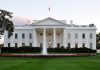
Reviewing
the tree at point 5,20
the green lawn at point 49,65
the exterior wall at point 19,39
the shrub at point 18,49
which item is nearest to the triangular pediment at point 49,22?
the exterior wall at point 19,39

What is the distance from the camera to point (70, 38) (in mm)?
84062

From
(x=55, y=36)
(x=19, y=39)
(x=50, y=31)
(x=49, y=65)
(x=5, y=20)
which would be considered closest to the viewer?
(x=49, y=65)

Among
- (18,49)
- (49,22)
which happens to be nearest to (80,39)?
(49,22)

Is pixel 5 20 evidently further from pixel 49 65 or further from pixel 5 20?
pixel 49 65

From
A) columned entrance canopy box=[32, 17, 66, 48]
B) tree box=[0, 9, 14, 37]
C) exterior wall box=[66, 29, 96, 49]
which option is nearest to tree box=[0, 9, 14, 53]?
tree box=[0, 9, 14, 37]

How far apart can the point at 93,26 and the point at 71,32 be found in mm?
6625

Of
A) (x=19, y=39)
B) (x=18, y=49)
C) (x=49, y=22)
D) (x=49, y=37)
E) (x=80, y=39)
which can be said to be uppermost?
(x=49, y=22)

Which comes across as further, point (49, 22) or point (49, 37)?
point (49, 37)

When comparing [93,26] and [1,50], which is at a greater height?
[93,26]

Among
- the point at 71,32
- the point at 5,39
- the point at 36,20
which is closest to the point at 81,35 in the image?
the point at 71,32

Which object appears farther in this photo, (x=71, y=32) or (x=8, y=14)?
(x=71, y=32)

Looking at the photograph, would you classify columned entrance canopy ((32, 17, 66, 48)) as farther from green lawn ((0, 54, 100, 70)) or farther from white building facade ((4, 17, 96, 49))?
green lawn ((0, 54, 100, 70))

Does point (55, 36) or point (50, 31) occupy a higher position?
point (50, 31)

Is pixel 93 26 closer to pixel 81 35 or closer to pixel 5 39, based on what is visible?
pixel 81 35
